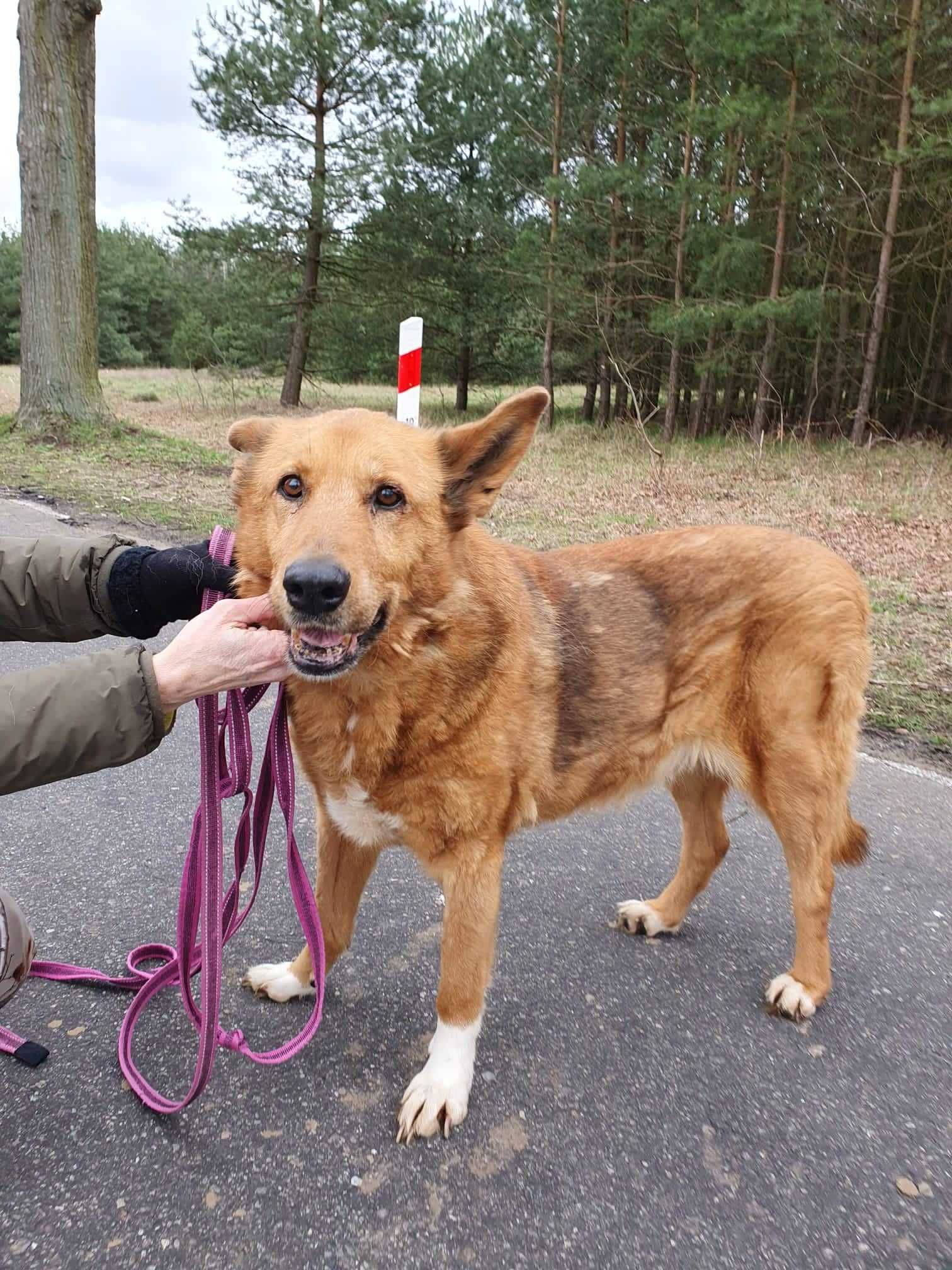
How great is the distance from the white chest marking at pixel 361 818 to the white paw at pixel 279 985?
1.77ft

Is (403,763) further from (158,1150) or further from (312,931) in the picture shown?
(158,1150)

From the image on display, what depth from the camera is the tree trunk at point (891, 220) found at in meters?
13.0

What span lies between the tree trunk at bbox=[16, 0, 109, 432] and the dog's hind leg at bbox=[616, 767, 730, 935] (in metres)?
11.9

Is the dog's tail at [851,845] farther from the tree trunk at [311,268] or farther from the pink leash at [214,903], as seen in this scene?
the tree trunk at [311,268]

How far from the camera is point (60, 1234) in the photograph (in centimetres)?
174

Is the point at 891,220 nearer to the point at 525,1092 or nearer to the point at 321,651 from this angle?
the point at 321,651

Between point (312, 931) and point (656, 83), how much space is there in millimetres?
20025

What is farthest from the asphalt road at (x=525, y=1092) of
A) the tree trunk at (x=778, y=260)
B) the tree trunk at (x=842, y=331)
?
the tree trunk at (x=842, y=331)

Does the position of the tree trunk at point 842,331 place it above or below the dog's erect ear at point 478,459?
above

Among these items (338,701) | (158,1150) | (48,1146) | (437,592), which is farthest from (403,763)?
(48,1146)

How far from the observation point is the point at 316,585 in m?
1.82

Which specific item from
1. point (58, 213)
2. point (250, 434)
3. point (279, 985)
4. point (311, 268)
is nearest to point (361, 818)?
point (279, 985)

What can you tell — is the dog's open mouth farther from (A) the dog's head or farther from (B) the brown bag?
(B) the brown bag

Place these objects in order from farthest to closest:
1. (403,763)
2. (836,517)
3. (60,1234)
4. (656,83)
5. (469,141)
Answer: (469,141)
(656,83)
(836,517)
(403,763)
(60,1234)
